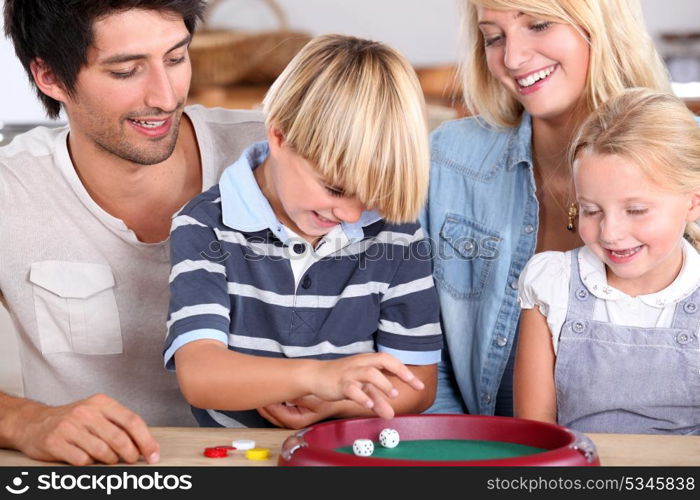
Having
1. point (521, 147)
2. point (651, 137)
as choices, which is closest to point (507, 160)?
point (521, 147)

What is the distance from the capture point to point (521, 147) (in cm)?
186

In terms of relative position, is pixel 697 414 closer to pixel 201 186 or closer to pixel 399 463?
pixel 399 463

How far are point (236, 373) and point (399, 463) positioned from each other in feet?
1.26

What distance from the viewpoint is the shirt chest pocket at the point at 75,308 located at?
1.74 m

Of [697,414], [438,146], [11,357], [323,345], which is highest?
[438,146]

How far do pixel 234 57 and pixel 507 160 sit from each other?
329 cm

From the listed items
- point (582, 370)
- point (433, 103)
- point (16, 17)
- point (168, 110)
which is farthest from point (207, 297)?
point (433, 103)

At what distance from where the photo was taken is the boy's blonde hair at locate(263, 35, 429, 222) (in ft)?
4.40

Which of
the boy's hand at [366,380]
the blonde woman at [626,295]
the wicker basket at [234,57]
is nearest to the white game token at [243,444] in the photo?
the boy's hand at [366,380]

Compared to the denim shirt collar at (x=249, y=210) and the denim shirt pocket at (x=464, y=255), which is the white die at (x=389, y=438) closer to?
the denim shirt collar at (x=249, y=210)

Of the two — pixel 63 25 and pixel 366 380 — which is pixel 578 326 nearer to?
pixel 366 380

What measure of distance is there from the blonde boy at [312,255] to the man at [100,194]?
0.90ft
